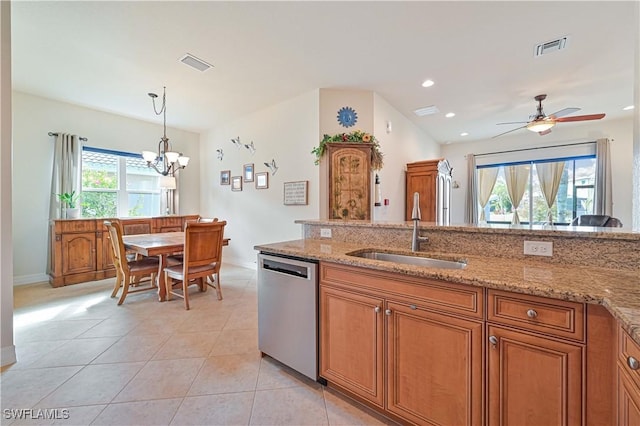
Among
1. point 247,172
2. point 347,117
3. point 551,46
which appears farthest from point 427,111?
point 247,172

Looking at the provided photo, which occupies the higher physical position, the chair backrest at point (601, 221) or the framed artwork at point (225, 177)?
the framed artwork at point (225, 177)

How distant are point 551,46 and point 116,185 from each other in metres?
6.98

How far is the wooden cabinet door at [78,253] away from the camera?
3.87 m

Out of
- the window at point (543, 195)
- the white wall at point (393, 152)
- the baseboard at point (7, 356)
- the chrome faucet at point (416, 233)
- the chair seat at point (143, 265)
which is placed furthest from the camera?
the window at point (543, 195)

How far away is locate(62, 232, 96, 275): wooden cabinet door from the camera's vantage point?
3.87m

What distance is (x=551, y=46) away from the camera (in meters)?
2.81

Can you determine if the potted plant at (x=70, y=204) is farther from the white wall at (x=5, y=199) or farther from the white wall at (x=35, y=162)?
the white wall at (x=5, y=199)

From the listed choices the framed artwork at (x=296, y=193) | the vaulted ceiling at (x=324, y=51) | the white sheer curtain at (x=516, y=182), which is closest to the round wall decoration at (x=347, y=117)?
the vaulted ceiling at (x=324, y=51)

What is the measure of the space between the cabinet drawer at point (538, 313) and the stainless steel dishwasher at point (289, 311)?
99 cm

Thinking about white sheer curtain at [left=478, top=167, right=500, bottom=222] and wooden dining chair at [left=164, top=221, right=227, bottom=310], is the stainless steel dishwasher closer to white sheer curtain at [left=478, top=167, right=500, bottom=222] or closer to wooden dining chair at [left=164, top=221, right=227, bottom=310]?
wooden dining chair at [left=164, top=221, right=227, bottom=310]

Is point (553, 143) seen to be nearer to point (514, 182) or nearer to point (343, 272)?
point (514, 182)

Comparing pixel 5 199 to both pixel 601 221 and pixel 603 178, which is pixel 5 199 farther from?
pixel 603 178

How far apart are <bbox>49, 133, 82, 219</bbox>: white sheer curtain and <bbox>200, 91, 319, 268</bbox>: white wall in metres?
2.25

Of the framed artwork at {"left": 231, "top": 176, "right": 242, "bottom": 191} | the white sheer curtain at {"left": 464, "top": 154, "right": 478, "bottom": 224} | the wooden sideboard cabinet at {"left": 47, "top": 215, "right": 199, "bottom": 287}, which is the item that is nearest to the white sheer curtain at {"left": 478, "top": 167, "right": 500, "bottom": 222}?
the white sheer curtain at {"left": 464, "top": 154, "right": 478, "bottom": 224}
